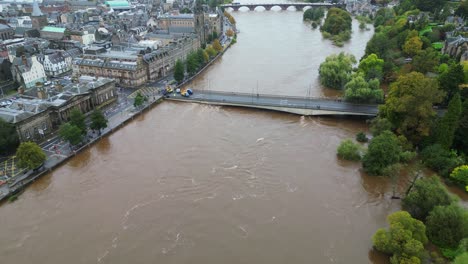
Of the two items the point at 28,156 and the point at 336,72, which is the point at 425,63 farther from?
the point at 28,156

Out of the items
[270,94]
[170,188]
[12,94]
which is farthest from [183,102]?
[12,94]

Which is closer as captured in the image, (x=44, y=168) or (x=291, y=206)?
(x=291, y=206)

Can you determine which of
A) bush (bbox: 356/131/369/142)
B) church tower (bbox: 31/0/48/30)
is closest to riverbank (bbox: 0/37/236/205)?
bush (bbox: 356/131/369/142)

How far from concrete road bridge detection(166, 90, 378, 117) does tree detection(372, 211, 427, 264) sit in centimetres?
2614

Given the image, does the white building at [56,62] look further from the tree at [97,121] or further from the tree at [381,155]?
the tree at [381,155]

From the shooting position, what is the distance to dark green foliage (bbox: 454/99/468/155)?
139 ft

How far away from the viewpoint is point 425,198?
3281 cm

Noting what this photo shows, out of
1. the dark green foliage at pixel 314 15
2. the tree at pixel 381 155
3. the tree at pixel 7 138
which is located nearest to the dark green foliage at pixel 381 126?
the tree at pixel 381 155

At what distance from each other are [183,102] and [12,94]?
3224cm

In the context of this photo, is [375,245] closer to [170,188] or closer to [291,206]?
[291,206]

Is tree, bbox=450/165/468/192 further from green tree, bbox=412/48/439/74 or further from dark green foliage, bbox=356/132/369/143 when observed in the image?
green tree, bbox=412/48/439/74

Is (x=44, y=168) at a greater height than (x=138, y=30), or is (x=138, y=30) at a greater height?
(x=138, y=30)

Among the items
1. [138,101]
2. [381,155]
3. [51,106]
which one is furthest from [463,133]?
[51,106]

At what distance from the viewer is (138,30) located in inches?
4048
